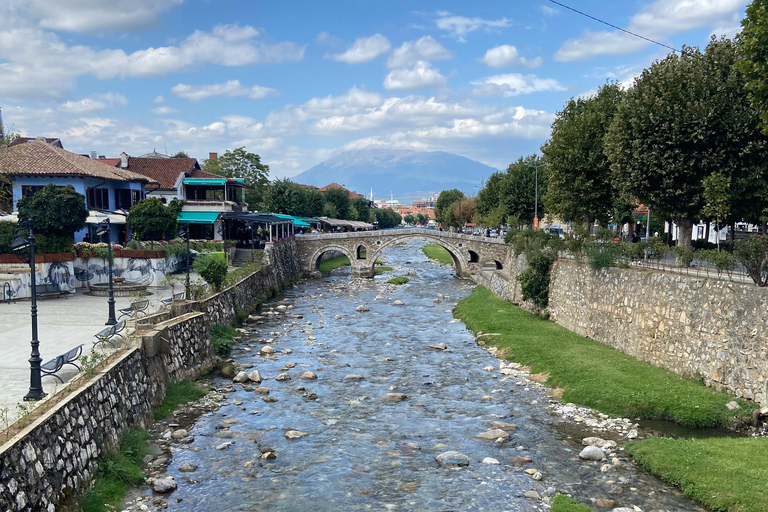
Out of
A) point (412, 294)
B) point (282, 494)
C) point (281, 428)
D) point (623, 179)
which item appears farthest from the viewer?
point (412, 294)

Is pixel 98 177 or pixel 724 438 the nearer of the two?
pixel 724 438

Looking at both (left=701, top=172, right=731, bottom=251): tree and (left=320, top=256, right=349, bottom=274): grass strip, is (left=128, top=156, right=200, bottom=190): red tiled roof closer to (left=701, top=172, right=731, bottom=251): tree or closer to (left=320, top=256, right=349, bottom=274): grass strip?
(left=320, top=256, right=349, bottom=274): grass strip

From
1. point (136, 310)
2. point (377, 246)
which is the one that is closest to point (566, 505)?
point (136, 310)

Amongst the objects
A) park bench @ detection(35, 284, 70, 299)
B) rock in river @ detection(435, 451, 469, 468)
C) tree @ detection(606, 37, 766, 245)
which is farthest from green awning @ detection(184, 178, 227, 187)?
rock in river @ detection(435, 451, 469, 468)

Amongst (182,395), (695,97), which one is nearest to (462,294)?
(695,97)

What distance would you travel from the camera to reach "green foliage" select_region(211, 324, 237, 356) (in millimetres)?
27188

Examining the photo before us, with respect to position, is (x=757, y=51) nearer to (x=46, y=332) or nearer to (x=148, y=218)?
(x=46, y=332)

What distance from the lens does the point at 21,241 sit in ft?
49.5

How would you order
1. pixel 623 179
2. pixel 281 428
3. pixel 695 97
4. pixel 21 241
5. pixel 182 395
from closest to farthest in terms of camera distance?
pixel 21 241
pixel 281 428
pixel 182 395
pixel 695 97
pixel 623 179

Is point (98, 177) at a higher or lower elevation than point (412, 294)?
higher

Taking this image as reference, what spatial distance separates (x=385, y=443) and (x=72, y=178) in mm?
33615

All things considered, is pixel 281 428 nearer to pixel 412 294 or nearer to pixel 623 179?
pixel 623 179

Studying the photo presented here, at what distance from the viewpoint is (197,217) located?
56844 mm

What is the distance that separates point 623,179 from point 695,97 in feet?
15.2
